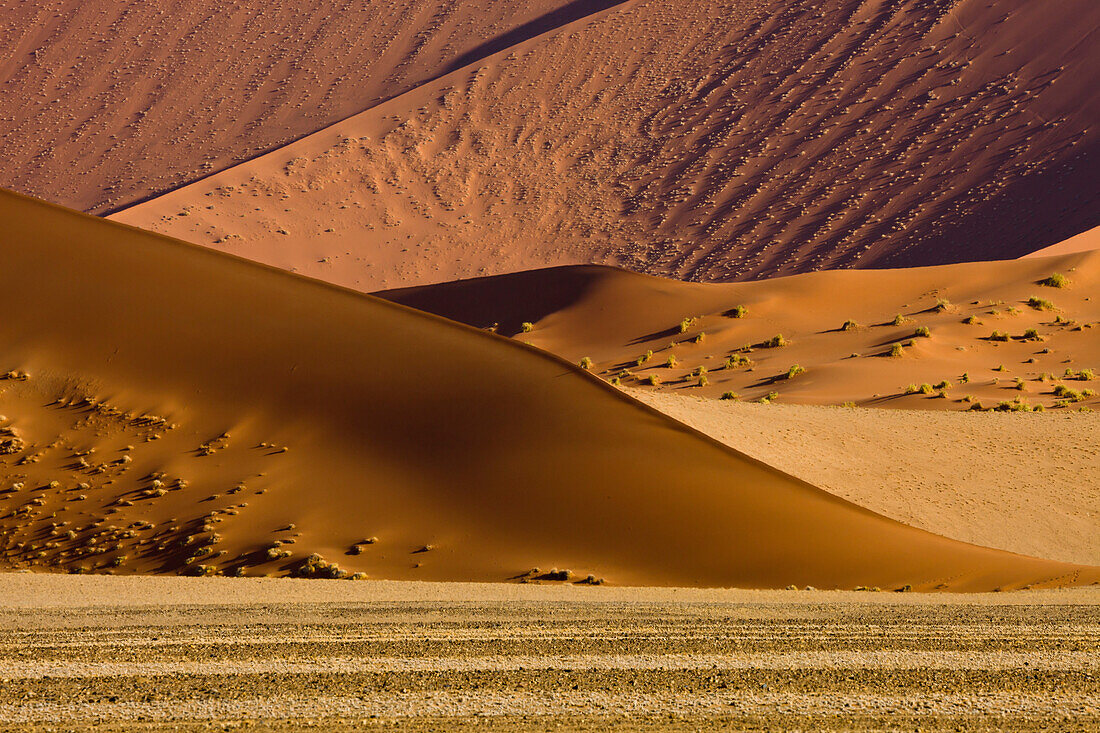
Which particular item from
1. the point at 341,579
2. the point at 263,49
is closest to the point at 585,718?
the point at 341,579

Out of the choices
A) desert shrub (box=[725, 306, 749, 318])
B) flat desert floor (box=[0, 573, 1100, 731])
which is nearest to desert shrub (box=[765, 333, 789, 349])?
desert shrub (box=[725, 306, 749, 318])

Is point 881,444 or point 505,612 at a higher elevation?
point 881,444

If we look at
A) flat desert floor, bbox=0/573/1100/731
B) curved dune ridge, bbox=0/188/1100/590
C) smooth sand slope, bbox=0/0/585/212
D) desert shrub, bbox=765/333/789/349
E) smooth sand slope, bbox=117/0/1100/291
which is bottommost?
flat desert floor, bbox=0/573/1100/731

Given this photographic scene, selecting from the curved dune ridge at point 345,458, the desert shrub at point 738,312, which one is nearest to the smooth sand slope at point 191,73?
the desert shrub at point 738,312

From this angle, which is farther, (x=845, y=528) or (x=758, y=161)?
(x=758, y=161)

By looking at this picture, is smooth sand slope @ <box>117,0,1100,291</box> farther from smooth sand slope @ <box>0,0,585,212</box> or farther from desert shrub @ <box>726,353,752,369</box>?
desert shrub @ <box>726,353,752,369</box>

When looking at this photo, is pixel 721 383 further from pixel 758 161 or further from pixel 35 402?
pixel 758 161

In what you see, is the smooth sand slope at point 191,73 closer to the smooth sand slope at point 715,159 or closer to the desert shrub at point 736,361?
the smooth sand slope at point 715,159
